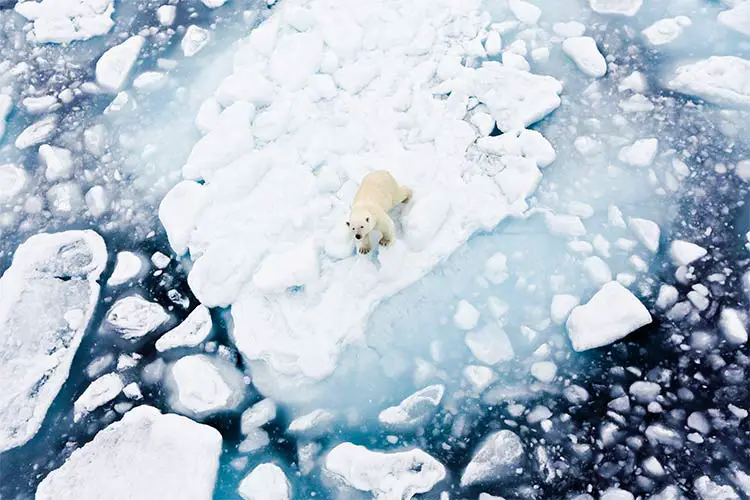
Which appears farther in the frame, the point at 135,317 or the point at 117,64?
the point at 117,64

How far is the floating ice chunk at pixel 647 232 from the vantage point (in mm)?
1797

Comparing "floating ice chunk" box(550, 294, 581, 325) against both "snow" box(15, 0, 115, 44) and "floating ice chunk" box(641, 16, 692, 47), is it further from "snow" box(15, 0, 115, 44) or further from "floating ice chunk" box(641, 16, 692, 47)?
"snow" box(15, 0, 115, 44)

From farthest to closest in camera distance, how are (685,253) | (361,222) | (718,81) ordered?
(718,81) → (685,253) → (361,222)

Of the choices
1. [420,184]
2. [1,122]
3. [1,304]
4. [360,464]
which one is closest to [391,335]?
[360,464]

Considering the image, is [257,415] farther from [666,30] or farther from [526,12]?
[666,30]

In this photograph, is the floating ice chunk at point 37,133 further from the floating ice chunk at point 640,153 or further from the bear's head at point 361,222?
the floating ice chunk at point 640,153

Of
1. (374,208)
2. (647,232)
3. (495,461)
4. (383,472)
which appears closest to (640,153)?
(647,232)

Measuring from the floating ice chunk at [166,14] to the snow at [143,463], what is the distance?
171 cm

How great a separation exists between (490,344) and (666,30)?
1.46 m

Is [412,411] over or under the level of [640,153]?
under

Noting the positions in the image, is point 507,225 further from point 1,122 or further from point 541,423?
point 1,122

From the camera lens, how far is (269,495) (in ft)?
5.04

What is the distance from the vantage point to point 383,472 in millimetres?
1533

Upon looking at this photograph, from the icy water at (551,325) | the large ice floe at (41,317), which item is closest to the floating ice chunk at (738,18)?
the icy water at (551,325)
